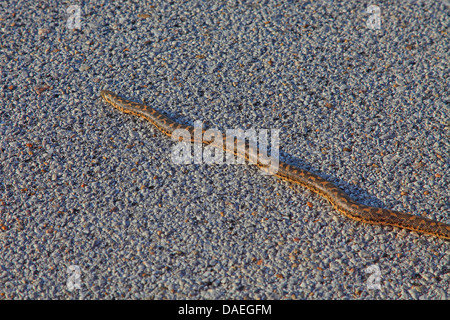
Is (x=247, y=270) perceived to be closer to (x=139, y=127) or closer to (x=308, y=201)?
(x=308, y=201)

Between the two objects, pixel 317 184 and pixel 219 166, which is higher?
pixel 219 166

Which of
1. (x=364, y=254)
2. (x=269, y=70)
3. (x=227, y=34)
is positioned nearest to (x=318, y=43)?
(x=269, y=70)

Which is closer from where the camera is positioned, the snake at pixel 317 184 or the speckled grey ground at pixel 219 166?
the speckled grey ground at pixel 219 166

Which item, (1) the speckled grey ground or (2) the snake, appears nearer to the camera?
(1) the speckled grey ground

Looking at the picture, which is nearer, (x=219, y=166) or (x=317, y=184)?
(x=317, y=184)
